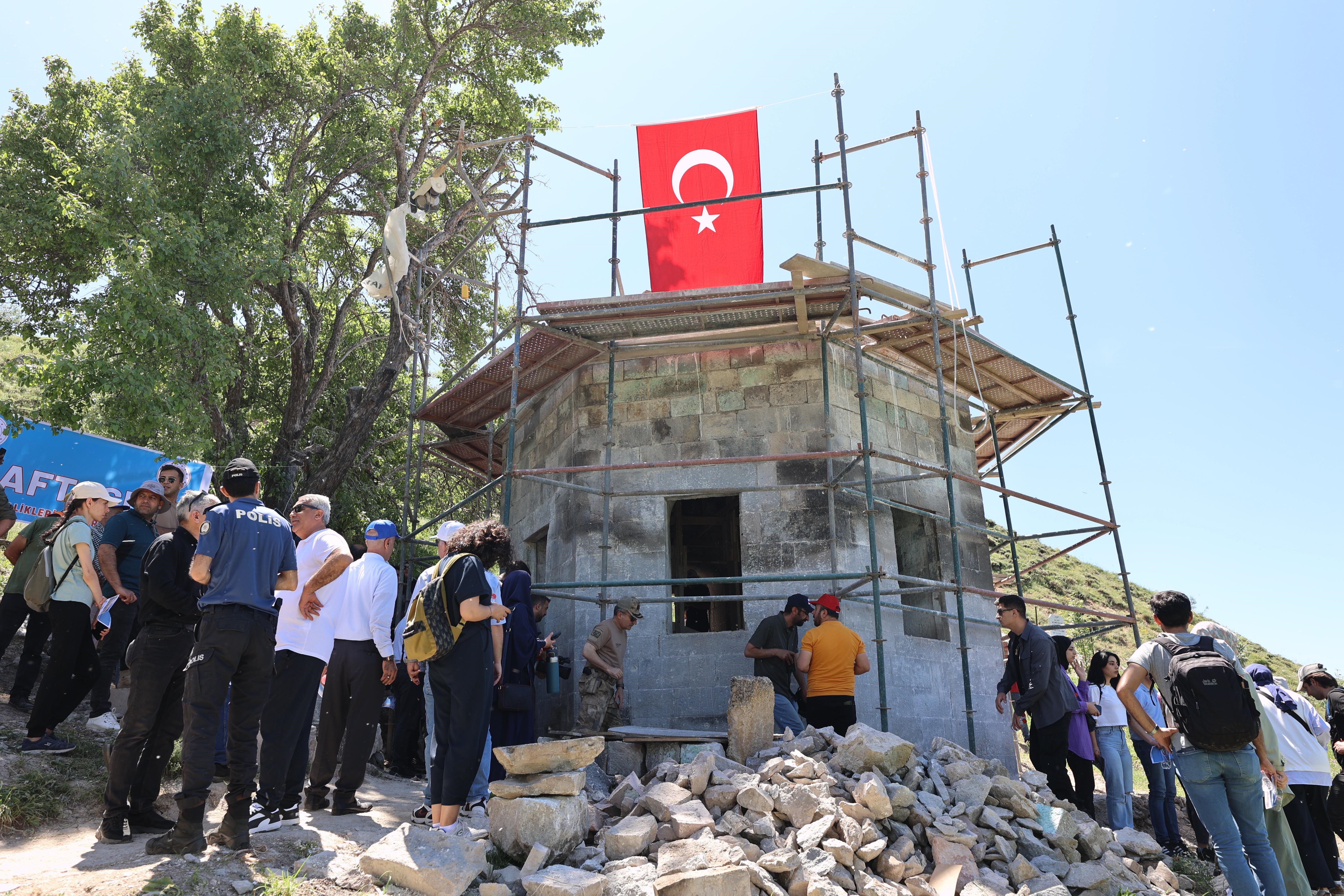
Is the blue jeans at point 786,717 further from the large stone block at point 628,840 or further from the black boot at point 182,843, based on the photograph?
the black boot at point 182,843

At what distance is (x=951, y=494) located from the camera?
736cm

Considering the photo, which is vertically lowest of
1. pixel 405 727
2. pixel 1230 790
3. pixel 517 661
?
pixel 1230 790

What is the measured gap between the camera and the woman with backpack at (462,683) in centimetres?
423

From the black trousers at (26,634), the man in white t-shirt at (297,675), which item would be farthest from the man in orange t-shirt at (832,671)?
the black trousers at (26,634)

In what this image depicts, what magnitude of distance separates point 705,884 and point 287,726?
7.68ft

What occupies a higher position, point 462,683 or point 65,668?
point 65,668

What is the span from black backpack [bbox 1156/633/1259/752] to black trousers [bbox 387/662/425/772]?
533 centimetres

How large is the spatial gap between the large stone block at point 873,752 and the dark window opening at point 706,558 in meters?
2.87

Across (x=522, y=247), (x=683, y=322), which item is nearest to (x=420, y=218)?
(x=522, y=247)

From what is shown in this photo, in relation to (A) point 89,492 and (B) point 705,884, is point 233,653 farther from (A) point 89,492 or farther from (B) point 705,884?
(A) point 89,492

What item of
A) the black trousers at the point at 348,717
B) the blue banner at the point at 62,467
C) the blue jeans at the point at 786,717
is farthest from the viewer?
the blue banner at the point at 62,467

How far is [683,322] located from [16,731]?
580cm

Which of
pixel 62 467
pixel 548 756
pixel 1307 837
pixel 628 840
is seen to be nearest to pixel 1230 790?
pixel 1307 837

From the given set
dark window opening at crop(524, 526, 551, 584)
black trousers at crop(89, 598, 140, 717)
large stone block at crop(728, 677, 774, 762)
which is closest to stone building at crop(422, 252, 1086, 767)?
dark window opening at crop(524, 526, 551, 584)
